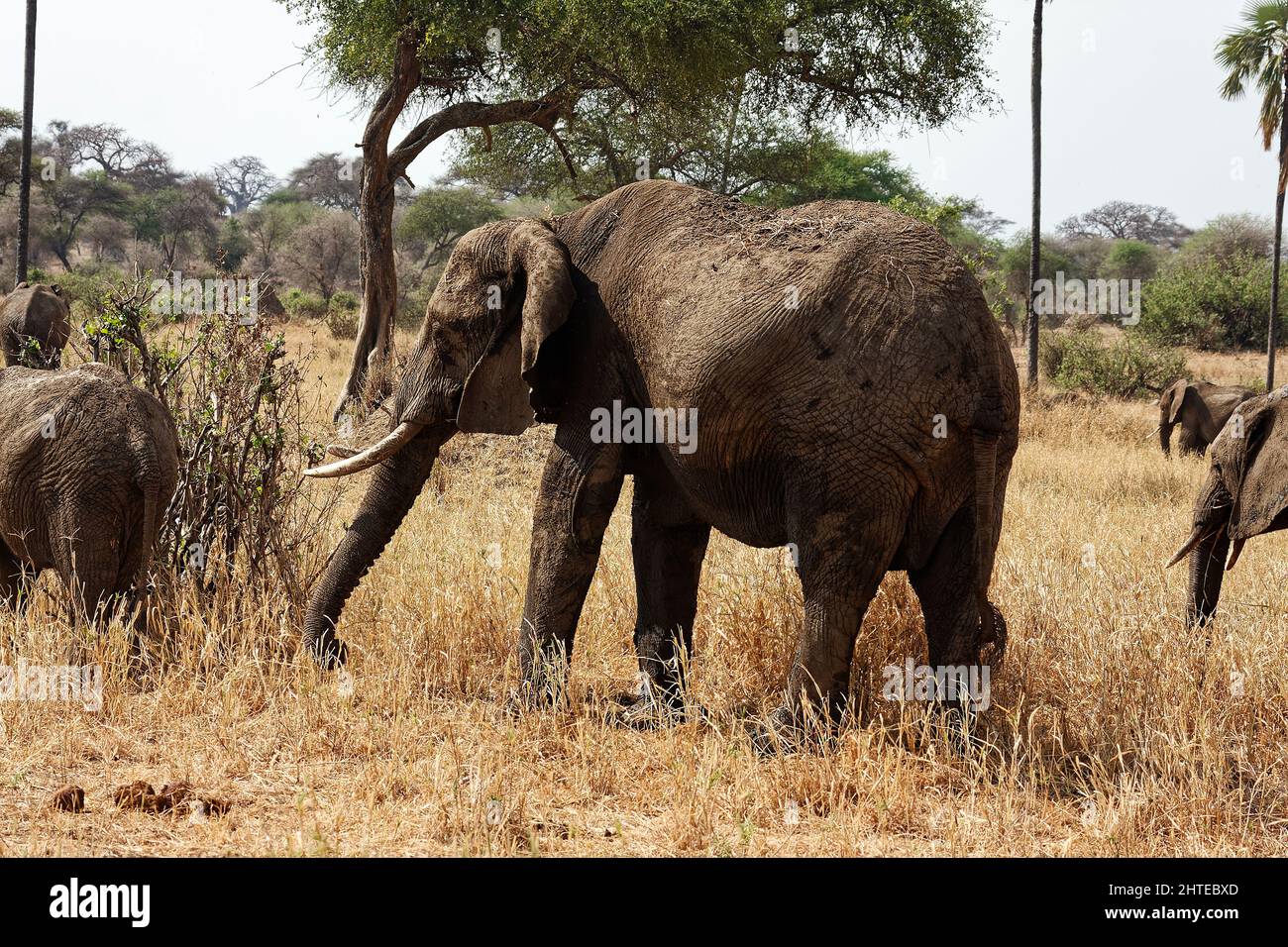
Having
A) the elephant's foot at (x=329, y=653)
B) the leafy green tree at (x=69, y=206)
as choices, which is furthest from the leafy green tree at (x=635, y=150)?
the leafy green tree at (x=69, y=206)

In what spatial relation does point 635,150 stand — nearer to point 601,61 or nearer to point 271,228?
point 601,61

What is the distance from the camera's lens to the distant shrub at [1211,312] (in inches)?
1226

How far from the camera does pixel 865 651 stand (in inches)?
229

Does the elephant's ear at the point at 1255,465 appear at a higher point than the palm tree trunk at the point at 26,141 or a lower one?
lower

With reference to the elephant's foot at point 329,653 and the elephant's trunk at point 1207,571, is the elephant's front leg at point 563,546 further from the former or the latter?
the elephant's trunk at point 1207,571

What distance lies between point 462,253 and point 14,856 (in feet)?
10.4

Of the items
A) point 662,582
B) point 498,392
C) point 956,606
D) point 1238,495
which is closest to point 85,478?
point 498,392

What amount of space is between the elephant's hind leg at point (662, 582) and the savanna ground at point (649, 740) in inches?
8.2

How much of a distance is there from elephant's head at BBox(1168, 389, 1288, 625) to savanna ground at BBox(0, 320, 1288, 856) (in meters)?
0.27

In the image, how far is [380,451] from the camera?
19.3ft

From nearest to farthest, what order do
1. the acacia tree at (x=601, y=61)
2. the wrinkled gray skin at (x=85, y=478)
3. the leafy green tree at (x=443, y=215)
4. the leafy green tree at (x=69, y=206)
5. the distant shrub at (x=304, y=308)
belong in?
the wrinkled gray skin at (x=85, y=478) < the acacia tree at (x=601, y=61) < the distant shrub at (x=304, y=308) < the leafy green tree at (x=443, y=215) < the leafy green tree at (x=69, y=206)

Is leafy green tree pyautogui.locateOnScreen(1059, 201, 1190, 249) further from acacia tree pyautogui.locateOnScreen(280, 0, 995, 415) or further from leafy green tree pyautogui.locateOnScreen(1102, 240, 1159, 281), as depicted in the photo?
acacia tree pyautogui.locateOnScreen(280, 0, 995, 415)

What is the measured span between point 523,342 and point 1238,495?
3.98 meters

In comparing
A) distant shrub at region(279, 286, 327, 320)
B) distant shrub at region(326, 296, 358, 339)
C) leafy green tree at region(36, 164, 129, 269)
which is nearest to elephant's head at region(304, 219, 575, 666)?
distant shrub at region(326, 296, 358, 339)
